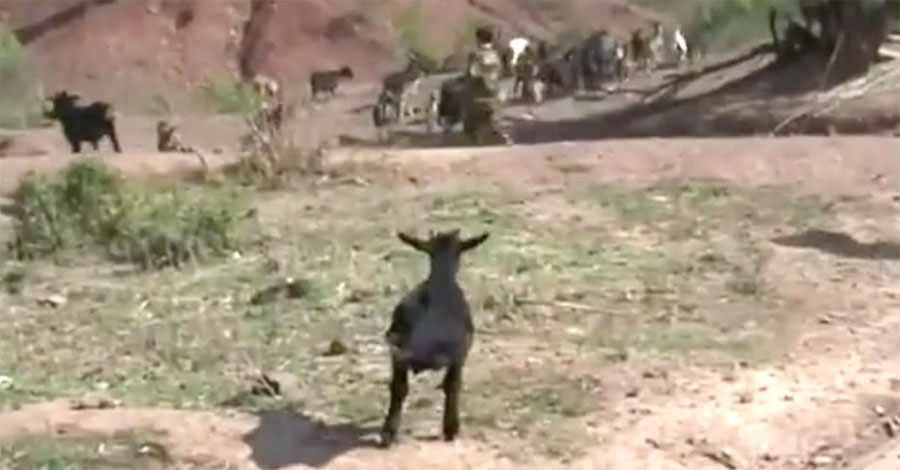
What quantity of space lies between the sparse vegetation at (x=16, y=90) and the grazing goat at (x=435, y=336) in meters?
23.5

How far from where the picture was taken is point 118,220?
13344mm

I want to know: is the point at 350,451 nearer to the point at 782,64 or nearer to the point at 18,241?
the point at 18,241

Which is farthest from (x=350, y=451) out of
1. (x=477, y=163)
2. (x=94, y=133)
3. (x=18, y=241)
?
(x=94, y=133)

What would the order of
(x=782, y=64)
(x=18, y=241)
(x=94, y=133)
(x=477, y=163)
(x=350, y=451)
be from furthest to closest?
(x=782, y=64), (x=94, y=133), (x=477, y=163), (x=18, y=241), (x=350, y=451)

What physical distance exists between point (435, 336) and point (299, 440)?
0.73m

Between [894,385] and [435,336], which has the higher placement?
[435,336]

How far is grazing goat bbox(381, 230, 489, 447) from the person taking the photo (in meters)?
8.24

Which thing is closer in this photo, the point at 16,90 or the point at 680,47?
the point at 680,47

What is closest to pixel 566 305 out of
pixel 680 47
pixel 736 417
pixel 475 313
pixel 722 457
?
pixel 475 313

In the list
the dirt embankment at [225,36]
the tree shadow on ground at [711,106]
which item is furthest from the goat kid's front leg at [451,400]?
the dirt embankment at [225,36]

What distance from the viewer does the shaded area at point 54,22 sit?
134 ft

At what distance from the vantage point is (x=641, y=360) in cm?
989

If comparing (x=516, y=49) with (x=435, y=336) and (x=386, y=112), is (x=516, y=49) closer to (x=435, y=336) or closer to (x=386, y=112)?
(x=386, y=112)

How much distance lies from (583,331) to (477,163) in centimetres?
663
